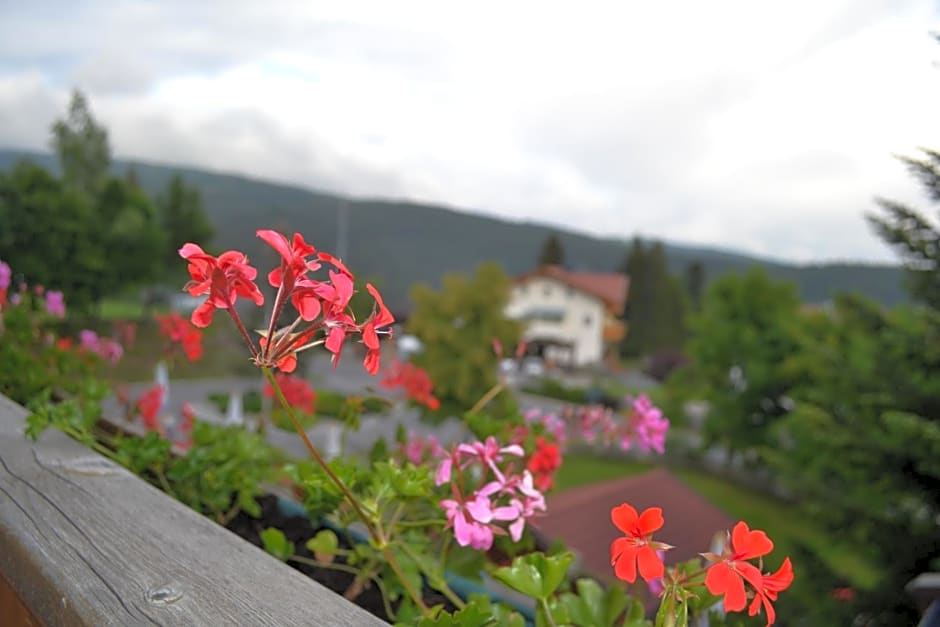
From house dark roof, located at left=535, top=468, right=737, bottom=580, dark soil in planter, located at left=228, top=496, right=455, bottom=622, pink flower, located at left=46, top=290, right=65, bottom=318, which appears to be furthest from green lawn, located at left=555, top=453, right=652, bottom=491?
dark soil in planter, located at left=228, top=496, right=455, bottom=622

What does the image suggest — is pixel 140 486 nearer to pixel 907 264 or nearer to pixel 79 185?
pixel 907 264

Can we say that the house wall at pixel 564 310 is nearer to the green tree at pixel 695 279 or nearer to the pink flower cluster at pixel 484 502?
the green tree at pixel 695 279

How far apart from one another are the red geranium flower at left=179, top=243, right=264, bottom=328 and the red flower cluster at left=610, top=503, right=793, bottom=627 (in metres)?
0.43

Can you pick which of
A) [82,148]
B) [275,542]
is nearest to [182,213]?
[82,148]

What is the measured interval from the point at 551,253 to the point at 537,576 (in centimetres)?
4623

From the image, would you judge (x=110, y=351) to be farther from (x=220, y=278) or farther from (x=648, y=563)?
(x=648, y=563)

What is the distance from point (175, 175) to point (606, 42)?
28688mm

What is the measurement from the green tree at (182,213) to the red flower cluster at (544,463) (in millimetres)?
26755

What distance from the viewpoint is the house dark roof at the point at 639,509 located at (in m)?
8.70

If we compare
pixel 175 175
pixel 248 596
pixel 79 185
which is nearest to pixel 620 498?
pixel 248 596

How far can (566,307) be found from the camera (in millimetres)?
36844

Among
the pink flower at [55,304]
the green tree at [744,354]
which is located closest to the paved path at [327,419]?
the green tree at [744,354]

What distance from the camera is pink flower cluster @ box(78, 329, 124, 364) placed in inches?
84.4

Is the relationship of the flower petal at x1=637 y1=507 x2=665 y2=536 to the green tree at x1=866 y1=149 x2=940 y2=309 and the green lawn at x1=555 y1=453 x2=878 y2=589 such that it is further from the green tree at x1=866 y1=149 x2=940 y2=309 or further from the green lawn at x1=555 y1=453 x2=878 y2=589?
the green lawn at x1=555 y1=453 x2=878 y2=589
